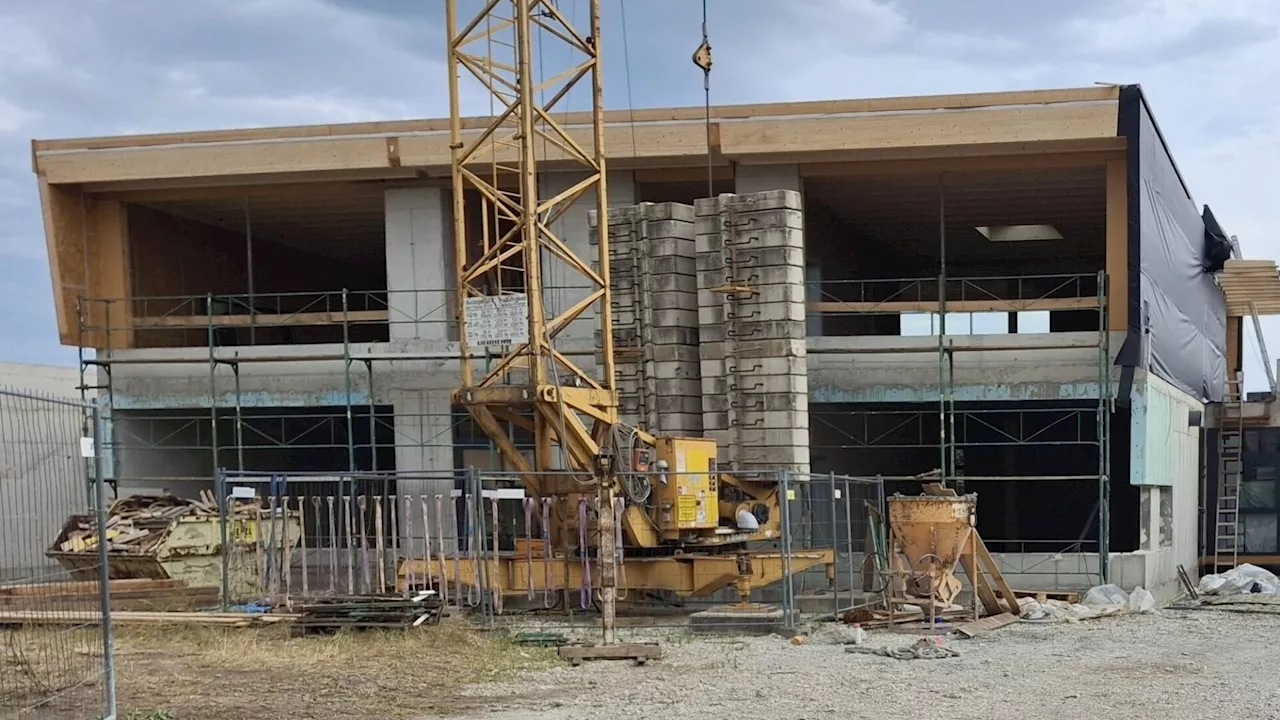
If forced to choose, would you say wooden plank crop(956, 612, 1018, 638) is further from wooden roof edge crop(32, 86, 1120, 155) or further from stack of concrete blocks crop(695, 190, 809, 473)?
wooden roof edge crop(32, 86, 1120, 155)

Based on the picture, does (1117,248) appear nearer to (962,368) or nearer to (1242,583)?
(962,368)

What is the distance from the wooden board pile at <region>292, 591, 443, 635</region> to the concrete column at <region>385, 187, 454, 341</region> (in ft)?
31.1

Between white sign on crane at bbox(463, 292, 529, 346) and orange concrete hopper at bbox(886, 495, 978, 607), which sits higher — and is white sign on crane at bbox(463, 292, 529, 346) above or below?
above

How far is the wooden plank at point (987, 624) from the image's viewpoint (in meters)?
16.8

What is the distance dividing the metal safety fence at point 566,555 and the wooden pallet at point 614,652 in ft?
7.75

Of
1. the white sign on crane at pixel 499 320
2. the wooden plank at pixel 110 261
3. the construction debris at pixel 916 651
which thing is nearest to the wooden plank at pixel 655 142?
the wooden plank at pixel 110 261

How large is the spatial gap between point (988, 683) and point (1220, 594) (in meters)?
14.0

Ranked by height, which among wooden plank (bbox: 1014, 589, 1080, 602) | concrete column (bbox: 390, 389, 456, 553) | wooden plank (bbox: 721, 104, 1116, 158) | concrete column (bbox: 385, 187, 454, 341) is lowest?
wooden plank (bbox: 1014, 589, 1080, 602)

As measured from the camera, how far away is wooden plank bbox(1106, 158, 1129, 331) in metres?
23.0

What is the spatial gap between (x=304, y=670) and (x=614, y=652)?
3.26 meters

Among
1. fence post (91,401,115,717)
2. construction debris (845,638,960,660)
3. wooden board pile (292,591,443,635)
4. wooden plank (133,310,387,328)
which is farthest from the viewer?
wooden plank (133,310,387,328)

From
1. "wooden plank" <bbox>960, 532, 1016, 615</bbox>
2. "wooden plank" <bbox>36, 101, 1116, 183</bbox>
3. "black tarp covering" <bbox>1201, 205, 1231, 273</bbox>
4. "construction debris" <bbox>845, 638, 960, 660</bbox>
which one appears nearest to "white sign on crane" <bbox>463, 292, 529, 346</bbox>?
"wooden plank" <bbox>36, 101, 1116, 183</bbox>

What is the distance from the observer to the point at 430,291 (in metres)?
24.3

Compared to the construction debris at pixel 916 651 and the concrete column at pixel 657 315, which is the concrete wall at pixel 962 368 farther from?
the construction debris at pixel 916 651
